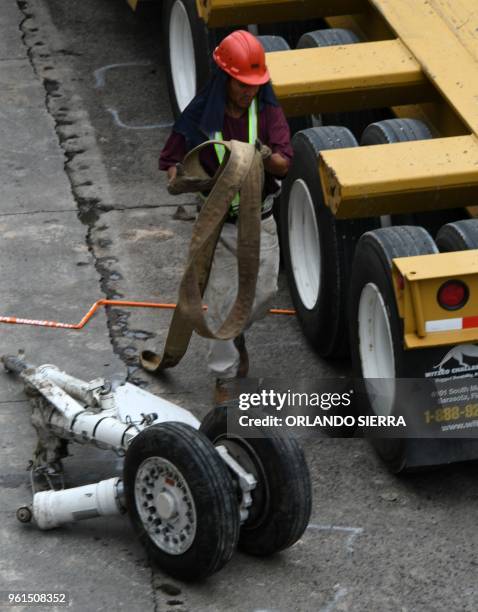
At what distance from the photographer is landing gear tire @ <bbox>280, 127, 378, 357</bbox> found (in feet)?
23.5

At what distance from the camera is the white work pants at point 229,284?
6902mm

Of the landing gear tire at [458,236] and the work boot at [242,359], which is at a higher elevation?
the landing gear tire at [458,236]

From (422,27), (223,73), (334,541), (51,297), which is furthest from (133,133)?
(334,541)

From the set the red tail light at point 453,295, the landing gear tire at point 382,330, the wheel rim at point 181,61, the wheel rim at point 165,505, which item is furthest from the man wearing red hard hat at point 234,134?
the wheel rim at point 181,61

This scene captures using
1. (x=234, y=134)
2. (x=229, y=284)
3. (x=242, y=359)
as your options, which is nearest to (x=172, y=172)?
(x=234, y=134)

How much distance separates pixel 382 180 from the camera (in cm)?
645

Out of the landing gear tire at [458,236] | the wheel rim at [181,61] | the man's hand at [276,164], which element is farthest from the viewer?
the wheel rim at [181,61]

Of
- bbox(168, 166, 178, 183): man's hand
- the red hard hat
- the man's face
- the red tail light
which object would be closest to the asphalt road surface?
the red tail light

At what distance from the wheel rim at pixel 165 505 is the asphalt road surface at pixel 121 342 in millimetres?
206

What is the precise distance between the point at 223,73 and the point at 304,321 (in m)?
1.65

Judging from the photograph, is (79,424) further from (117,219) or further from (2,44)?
(2,44)

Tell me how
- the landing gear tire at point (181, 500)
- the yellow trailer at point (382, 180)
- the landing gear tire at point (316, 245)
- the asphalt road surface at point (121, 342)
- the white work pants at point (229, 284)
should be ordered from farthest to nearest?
1. the landing gear tire at point (316, 245)
2. the white work pants at point (229, 284)
3. the yellow trailer at point (382, 180)
4. the asphalt road surface at point (121, 342)
5. the landing gear tire at point (181, 500)

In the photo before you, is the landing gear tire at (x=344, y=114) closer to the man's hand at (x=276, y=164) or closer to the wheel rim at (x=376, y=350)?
the man's hand at (x=276, y=164)

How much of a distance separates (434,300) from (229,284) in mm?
1245
